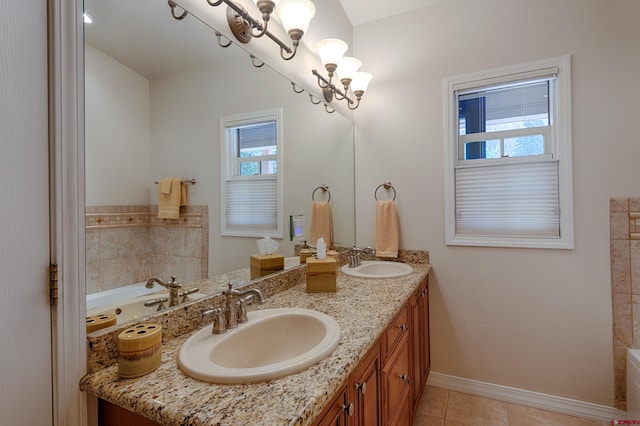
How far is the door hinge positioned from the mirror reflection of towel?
389 mm

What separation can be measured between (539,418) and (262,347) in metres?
1.87

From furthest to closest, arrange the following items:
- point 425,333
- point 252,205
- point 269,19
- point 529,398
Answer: point 425,333 → point 529,398 → point 252,205 → point 269,19

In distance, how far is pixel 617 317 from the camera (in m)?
1.76

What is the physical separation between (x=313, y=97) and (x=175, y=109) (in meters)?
1.04

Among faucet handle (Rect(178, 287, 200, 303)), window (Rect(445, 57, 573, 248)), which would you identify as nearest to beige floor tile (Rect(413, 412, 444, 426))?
window (Rect(445, 57, 573, 248))

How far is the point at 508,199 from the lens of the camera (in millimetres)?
1991

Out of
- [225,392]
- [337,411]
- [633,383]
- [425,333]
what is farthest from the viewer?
[425,333]

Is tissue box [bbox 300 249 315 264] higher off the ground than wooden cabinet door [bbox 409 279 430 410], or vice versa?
tissue box [bbox 300 249 315 264]

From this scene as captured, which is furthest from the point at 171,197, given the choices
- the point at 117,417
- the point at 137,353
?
the point at 117,417

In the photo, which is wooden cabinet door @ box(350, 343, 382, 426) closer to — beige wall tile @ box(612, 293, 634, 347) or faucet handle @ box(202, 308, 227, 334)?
faucet handle @ box(202, 308, 227, 334)

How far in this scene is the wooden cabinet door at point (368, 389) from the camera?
0.95 m

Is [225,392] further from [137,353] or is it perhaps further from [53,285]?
[53,285]

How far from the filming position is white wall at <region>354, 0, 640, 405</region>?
1760mm

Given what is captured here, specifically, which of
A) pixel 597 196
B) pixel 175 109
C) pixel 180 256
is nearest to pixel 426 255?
pixel 597 196
